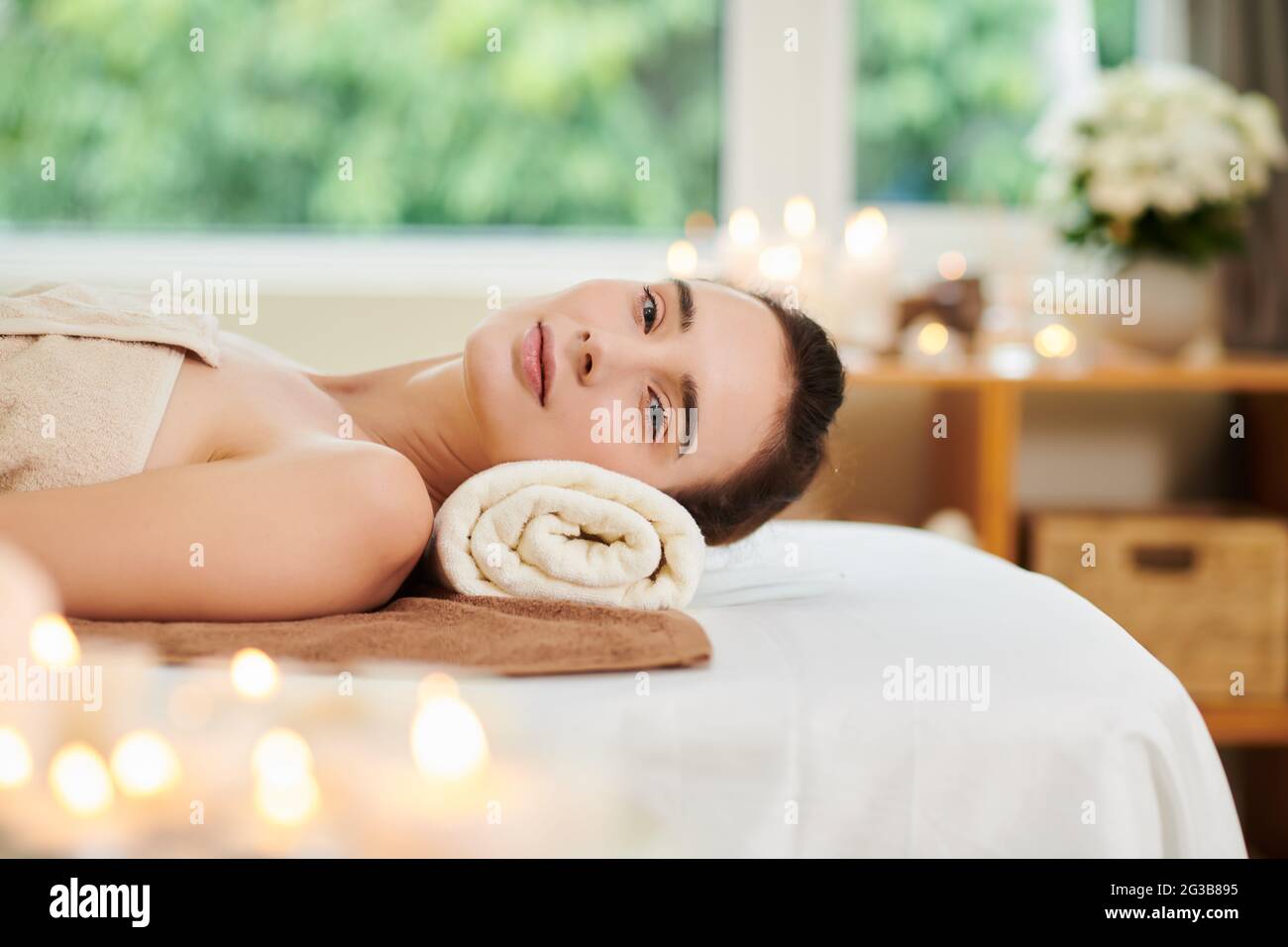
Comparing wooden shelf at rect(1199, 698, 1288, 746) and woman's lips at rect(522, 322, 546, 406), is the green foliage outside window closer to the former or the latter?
wooden shelf at rect(1199, 698, 1288, 746)

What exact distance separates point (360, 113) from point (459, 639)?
237 centimetres

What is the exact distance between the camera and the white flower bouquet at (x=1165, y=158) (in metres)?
2.47

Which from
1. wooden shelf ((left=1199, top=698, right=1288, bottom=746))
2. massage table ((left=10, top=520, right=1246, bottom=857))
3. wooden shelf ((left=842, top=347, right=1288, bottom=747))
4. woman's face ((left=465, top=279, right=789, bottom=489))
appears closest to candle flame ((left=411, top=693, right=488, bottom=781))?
massage table ((left=10, top=520, right=1246, bottom=857))

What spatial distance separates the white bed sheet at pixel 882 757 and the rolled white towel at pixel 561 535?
0.61 feet

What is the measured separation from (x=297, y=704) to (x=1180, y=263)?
7.13 feet

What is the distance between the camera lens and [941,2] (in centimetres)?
299

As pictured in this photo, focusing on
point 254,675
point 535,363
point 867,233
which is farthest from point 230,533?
point 867,233

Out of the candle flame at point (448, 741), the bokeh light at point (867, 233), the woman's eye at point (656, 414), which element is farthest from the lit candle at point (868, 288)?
the candle flame at point (448, 741)

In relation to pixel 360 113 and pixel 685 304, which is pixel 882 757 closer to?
pixel 685 304

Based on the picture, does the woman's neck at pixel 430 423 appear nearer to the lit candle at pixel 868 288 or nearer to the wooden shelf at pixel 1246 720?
the lit candle at pixel 868 288

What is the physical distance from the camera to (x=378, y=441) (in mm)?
1460

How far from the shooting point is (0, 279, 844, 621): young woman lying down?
42.8 inches
